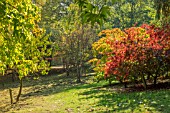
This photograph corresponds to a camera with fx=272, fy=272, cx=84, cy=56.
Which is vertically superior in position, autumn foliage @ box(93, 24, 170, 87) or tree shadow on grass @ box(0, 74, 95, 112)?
autumn foliage @ box(93, 24, 170, 87)

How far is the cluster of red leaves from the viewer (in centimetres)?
1181

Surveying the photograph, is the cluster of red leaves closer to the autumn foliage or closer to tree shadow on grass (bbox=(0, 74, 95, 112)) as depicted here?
the autumn foliage

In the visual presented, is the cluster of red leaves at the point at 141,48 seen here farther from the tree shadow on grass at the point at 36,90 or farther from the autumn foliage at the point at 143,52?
the tree shadow on grass at the point at 36,90

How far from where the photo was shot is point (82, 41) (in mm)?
28703

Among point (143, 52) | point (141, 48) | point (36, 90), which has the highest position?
point (141, 48)

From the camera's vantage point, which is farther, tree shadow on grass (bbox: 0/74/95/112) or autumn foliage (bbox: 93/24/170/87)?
tree shadow on grass (bbox: 0/74/95/112)

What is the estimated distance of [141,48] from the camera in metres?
12.0

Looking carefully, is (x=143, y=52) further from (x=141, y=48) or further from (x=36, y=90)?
(x=36, y=90)

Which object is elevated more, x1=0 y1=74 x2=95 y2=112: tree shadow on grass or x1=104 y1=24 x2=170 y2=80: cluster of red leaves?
x1=104 y1=24 x2=170 y2=80: cluster of red leaves

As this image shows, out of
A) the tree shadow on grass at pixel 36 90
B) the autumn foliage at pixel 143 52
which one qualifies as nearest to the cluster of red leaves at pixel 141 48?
the autumn foliage at pixel 143 52

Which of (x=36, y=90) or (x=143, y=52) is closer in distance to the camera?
(x=143, y=52)

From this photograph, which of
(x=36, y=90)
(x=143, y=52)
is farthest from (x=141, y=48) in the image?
(x=36, y=90)

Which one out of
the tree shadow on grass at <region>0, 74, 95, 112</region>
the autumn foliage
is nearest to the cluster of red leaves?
the autumn foliage

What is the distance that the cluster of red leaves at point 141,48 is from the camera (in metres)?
11.8
